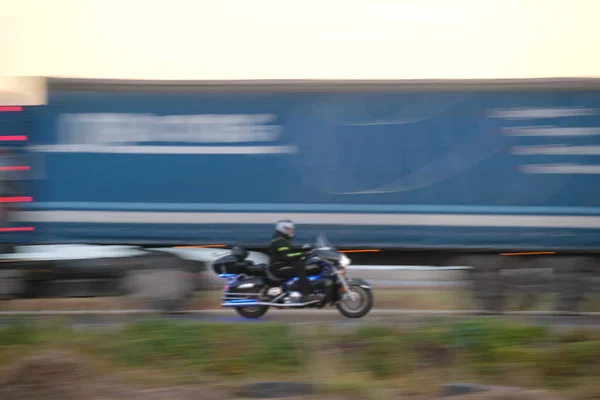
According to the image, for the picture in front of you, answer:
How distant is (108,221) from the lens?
10539 mm

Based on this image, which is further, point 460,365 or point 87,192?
point 87,192

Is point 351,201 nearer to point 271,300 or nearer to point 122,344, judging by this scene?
point 271,300

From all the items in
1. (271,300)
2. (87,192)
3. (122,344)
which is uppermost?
(87,192)

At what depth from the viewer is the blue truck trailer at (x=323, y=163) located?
10359 mm

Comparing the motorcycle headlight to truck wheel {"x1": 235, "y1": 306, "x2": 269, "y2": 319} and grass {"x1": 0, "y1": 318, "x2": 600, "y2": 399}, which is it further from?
grass {"x1": 0, "y1": 318, "x2": 600, "y2": 399}

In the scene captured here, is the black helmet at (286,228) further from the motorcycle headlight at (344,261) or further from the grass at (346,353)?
the grass at (346,353)

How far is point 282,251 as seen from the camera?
10.2m

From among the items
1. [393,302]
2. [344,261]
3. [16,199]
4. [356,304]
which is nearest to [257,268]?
[344,261]

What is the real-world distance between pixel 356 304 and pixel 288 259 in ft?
3.46

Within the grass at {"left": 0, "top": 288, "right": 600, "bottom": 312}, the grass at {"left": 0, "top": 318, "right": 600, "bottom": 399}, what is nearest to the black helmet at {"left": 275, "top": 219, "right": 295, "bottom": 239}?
the grass at {"left": 0, "top": 288, "right": 600, "bottom": 312}

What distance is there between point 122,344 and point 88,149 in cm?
429

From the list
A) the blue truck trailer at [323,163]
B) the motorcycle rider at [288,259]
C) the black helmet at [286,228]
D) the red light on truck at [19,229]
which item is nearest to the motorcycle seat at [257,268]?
the motorcycle rider at [288,259]

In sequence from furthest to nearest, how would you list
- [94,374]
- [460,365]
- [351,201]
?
[351,201]
[460,365]
[94,374]

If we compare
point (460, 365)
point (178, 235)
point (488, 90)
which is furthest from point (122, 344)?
point (488, 90)
